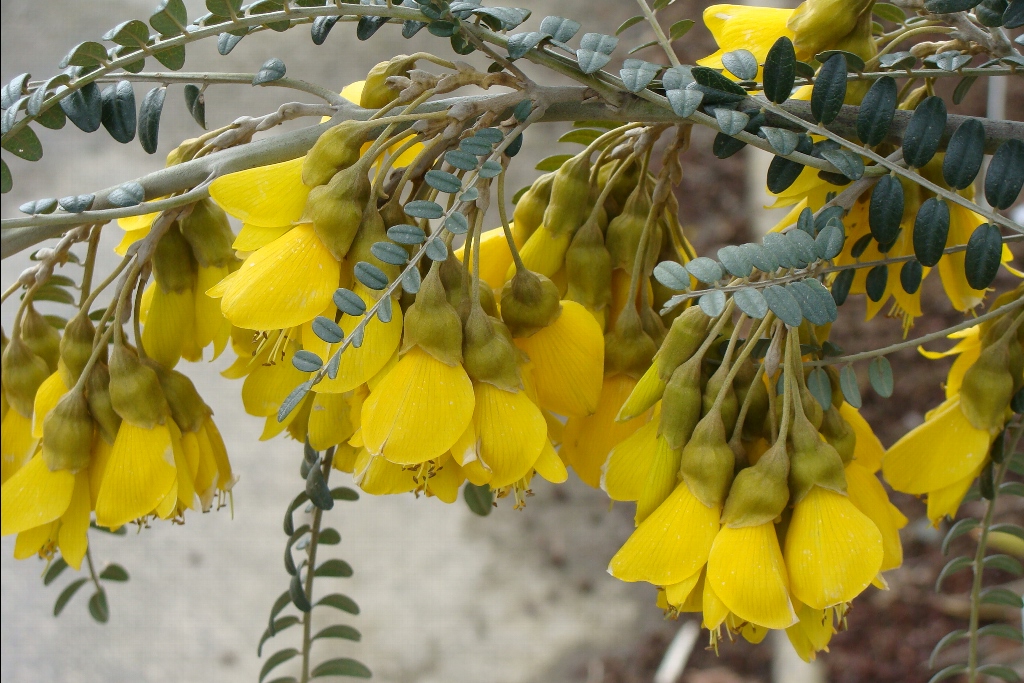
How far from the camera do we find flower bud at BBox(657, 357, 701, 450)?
1.52ft

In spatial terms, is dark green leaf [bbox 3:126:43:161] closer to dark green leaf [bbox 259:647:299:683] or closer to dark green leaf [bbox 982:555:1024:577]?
dark green leaf [bbox 259:647:299:683]

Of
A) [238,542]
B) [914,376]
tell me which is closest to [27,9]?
[238,542]

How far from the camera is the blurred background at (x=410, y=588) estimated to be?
1920mm

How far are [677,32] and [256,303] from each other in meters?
0.31

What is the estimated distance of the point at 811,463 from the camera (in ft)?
1.45

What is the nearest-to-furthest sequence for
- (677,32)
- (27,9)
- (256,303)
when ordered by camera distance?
(256,303) → (677,32) → (27,9)

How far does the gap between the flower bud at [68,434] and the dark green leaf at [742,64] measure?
1.31 feet

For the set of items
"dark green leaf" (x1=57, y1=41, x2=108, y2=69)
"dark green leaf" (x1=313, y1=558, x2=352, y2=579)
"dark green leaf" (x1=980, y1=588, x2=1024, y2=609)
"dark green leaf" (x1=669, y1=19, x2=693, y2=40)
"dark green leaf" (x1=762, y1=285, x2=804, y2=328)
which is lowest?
"dark green leaf" (x1=980, y1=588, x2=1024, y2=609)

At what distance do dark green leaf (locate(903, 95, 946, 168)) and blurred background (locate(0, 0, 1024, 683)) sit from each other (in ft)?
5.26

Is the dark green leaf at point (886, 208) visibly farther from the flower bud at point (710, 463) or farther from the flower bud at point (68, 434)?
the flower bud at point (68, 434)

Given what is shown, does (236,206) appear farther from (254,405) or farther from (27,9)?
(27,9)

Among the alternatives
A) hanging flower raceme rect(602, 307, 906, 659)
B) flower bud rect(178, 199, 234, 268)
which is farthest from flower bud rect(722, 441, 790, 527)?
flower bud rect(178, 199, 234, 268)

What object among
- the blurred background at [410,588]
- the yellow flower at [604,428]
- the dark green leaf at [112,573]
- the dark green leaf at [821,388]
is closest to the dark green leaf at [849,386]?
the dark green leaf at [821,388]

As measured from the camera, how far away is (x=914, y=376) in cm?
223
